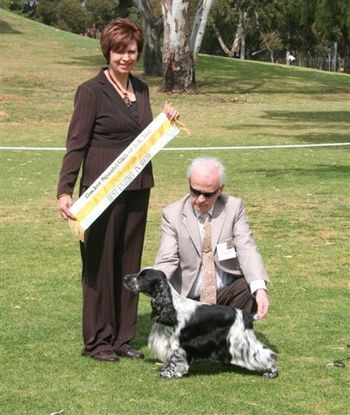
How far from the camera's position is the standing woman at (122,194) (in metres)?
6.21

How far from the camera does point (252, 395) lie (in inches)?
226

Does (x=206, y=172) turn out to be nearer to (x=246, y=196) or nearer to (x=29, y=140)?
(x=246, y=196)

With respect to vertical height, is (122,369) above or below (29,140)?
above

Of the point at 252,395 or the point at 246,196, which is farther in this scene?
the point at 246,196

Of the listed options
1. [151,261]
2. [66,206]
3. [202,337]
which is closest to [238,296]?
[202,337]

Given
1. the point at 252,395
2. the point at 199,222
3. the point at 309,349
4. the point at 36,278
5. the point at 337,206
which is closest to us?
the point at 252,395

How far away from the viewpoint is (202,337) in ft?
19.6

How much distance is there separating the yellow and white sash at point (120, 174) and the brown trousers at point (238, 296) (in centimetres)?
90

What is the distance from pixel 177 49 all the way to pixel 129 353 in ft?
92.3

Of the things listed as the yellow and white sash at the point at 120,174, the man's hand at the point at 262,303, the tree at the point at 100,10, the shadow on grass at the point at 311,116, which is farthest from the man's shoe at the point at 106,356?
the tree at the point at 100,10

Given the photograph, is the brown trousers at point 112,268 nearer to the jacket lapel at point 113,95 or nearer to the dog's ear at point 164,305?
the jacket lapel at point 113,95

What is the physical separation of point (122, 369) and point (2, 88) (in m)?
29.9

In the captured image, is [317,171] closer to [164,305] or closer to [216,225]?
[216,225]

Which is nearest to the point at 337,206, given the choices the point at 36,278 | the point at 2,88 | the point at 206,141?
the point at 36,278
